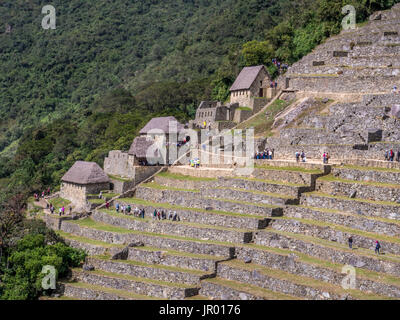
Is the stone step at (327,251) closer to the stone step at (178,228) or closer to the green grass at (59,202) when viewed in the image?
the stone step at (178,228)

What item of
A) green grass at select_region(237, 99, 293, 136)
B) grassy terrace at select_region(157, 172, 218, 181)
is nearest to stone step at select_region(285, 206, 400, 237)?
grassy terrace at select_region(157, 172, 218, 181)

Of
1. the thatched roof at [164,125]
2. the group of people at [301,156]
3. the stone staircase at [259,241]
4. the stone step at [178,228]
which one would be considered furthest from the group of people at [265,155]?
the thatched roof at [164,125]

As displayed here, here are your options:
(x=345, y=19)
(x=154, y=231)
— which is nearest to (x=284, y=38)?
(x=345, y=19)

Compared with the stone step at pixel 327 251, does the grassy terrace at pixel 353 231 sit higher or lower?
higher
